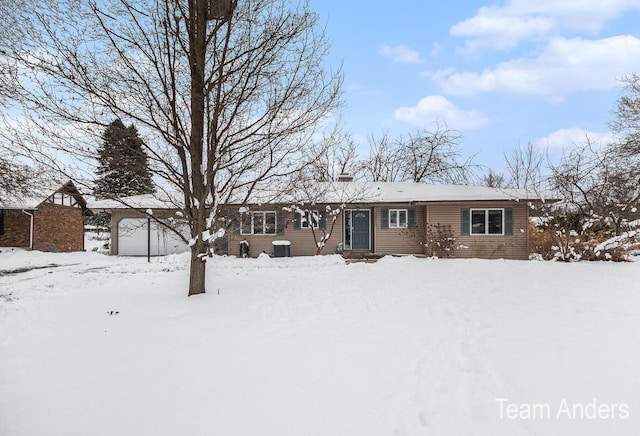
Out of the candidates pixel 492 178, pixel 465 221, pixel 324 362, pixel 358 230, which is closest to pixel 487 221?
pixel 465 221

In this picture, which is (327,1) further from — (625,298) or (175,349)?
(625,298)

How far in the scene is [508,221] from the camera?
51.4 feet

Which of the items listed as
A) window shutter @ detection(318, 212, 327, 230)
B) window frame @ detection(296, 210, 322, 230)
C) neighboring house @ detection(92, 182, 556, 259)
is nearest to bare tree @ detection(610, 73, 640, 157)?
neighboring house @ detection(92, 182, 556, 259)

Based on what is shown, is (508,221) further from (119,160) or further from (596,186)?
(119,160)

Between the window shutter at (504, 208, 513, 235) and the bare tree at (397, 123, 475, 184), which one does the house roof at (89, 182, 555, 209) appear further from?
the bare tree at (397, 123, 475, 184)

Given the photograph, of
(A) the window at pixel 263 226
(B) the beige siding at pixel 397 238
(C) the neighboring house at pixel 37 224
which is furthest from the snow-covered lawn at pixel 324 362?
(C) the neighboring house at pixel 37 224

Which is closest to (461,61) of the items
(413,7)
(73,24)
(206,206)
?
(413,7)

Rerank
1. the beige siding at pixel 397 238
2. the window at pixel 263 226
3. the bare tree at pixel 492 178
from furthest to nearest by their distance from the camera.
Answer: the bare tree at pixel 492 178 → the window at pixel 263 226 → the beige siding at pixel 397 238

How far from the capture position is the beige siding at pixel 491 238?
1553 cm

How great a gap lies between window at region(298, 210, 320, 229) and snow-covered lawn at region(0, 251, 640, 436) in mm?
7973

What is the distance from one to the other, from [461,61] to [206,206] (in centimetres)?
1185

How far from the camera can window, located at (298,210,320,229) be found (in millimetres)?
15975

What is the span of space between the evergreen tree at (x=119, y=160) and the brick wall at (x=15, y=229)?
17892 millimetres

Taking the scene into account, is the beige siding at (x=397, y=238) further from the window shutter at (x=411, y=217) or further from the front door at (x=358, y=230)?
the front door at (x=358, y=230)
